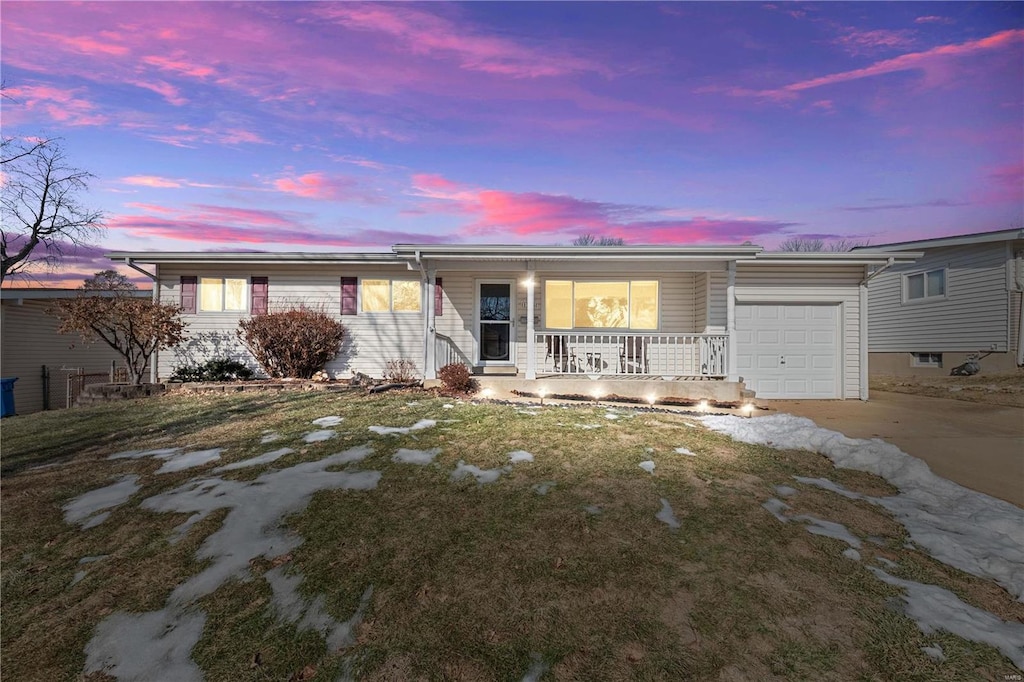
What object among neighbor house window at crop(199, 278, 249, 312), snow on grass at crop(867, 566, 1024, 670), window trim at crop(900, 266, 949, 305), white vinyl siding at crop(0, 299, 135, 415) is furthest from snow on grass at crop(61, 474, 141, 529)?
window trim at crop(900, 266, 949, 305)

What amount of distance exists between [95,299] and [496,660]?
42.8 ft

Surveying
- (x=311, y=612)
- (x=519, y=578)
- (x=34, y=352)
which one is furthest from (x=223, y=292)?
(x=519, y=578)

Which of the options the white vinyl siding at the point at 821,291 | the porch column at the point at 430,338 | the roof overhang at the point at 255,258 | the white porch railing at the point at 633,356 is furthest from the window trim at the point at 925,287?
the roof overhang at the point at 255,258

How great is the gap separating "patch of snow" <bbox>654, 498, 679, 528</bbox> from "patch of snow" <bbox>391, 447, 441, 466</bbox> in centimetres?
248

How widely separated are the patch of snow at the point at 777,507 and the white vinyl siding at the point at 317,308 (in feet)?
31.4

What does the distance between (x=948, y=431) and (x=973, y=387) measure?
8156 mm

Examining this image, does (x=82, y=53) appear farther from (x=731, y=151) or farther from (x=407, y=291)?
(x=731, y=151)

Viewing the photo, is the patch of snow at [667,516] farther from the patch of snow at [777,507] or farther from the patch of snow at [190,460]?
the patch of snow at [190,460]

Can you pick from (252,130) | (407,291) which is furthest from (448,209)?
(252,130)

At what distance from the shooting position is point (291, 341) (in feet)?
36.9

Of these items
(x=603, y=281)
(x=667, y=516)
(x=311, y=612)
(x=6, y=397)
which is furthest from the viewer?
(x=603, y=281)

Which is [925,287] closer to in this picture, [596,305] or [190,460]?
[596,305]

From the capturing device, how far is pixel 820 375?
10922 millimetres

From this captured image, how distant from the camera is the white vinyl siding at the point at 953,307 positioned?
1369 cm
